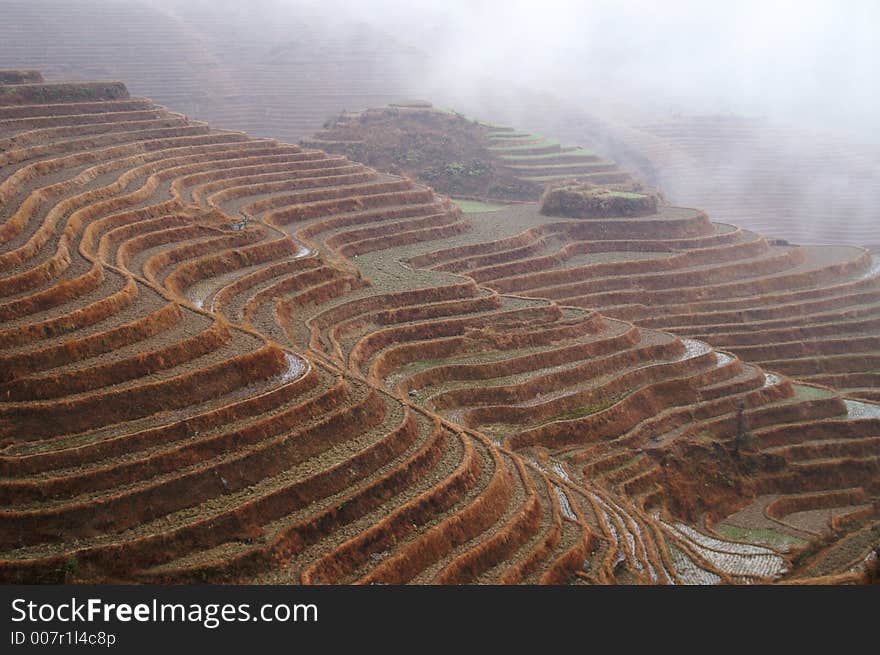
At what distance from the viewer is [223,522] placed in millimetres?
19828

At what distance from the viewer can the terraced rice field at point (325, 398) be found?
20.2m

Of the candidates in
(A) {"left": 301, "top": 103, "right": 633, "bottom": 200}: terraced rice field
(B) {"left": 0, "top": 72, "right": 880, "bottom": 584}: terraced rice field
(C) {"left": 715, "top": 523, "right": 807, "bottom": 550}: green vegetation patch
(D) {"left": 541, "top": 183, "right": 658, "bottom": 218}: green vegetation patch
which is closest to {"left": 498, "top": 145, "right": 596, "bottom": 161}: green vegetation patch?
(A) {"left": 301, "top": 103, "right": 633, "bottom": 200}: terraced rice field

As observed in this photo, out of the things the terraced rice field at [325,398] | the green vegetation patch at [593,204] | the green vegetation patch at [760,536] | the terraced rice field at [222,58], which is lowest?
the green vegetation patch at [760,536]

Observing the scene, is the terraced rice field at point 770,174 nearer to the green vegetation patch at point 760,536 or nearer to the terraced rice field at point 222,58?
the terraced rice field at point 222,58

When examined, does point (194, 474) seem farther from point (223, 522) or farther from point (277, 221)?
point (277, 221)

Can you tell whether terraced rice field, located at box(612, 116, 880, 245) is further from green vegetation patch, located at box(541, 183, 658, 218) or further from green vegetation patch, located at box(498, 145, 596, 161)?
green vegetation patch, located at box(541, 183, 658, 218)

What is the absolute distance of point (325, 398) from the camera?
960 inches

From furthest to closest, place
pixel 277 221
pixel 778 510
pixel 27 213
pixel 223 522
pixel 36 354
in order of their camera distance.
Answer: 1. pixel 277 221
2. pixel 778 510
3. pixel 27 213
4. pixel 36 354
5. pixel 223 522

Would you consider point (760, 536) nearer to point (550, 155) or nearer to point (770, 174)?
point (550, 155)

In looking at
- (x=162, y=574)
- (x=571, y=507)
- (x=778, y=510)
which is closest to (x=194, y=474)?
(x=162, y=574)

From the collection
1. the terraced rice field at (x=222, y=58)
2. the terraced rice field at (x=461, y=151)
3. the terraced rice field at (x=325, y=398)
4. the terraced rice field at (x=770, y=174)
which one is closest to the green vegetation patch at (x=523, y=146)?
the terraced rice field at (x=461, y=151)

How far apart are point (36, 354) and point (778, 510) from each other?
24.7 metres

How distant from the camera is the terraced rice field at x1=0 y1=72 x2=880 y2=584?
20156mm

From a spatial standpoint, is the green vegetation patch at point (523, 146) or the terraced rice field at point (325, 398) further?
the green vegetation patch at point (523, 146)
